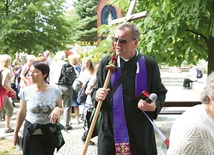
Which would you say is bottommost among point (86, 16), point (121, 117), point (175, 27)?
point (121, 117)

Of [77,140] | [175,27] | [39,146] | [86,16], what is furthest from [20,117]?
[86,16]

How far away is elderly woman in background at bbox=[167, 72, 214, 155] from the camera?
2.09m

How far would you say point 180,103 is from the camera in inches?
317

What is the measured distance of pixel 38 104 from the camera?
13.5 ft

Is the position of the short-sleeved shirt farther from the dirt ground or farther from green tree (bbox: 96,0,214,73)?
the dirt ground

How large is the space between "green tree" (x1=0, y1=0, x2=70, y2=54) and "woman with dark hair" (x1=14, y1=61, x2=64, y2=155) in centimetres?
1635

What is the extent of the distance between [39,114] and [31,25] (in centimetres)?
1776

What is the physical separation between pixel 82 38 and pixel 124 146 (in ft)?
138

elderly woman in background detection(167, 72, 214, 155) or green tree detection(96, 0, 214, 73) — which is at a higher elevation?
green tree detection(96, 0, 214, 73)

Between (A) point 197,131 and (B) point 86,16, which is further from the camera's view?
(B) point 86,16

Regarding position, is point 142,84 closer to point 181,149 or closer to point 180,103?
point 181,149

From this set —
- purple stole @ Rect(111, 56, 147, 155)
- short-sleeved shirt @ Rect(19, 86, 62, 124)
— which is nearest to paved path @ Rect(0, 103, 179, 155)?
short-sleeved shirt @ Rect(19, 86, 62, 124)

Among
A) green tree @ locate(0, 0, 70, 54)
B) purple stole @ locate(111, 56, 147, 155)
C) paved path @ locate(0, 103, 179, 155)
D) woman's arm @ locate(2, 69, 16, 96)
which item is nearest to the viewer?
purple stole @ locate(111, 56, 147, 155)

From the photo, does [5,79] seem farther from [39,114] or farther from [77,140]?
[39,114]
